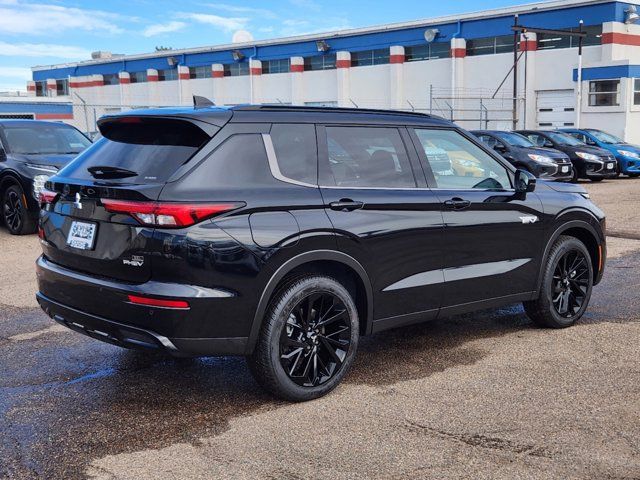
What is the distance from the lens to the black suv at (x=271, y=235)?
157 inches

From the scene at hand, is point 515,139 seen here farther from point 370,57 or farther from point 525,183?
point 370,57

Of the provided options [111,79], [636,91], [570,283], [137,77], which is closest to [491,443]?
[570,283]

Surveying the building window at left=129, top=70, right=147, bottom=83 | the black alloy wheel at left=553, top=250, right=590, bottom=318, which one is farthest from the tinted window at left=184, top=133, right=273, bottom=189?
the building window at left=129, top=70, right=147, bottom=83

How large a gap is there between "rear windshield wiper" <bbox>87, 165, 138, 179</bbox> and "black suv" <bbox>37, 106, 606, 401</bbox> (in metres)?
0.01

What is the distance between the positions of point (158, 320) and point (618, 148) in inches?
862

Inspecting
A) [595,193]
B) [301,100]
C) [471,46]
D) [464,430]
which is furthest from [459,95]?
[464,430]

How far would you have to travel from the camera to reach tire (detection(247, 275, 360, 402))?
427 cm

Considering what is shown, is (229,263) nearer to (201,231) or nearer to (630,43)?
(201,231)

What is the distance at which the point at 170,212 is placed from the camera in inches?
155

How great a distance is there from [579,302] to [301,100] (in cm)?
4356

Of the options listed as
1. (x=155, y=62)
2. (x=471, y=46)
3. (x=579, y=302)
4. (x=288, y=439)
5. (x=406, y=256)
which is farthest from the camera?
(x=155, y=62)

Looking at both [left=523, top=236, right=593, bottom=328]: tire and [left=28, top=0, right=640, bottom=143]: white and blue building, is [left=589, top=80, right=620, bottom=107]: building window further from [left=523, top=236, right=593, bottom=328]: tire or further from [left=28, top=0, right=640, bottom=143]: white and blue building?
[left=523, top=236, right=593, bottom=328]: tire

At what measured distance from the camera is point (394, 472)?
3.54 metres

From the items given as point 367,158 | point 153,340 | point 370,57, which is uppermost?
point 370,57
